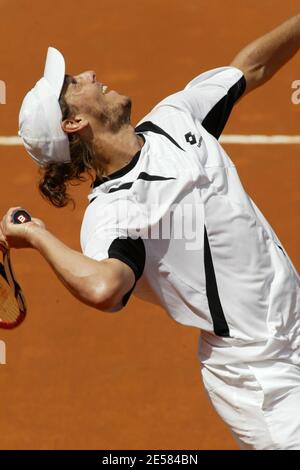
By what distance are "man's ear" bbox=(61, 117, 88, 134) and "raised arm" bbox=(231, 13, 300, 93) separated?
0.92 metres

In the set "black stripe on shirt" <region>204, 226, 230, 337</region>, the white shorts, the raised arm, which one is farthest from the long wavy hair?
the white shorts

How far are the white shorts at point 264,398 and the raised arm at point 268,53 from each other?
1479mm

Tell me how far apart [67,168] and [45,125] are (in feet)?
0.81

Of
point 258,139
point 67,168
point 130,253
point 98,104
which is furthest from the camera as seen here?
point 258,139

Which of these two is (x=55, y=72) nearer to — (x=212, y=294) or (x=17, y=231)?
(x=17, y=231)

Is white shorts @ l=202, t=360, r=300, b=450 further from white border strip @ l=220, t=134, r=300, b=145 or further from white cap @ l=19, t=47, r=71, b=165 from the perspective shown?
white border strip @ l=220, t=134, r=300, b=145

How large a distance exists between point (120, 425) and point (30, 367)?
2.53 feet

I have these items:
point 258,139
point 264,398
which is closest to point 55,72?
point 264,398

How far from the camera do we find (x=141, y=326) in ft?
24.8

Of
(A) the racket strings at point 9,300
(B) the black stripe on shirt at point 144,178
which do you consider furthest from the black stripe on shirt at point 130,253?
(A) the racket strings at point 9,300

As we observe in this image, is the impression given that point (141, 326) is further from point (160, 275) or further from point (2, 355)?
point (160, 275)

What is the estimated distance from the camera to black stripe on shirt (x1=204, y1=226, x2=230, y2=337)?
445 centimetres

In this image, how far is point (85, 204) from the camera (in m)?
8.02

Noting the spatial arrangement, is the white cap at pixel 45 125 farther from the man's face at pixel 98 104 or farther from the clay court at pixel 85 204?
the clay court at pixel 85 204
